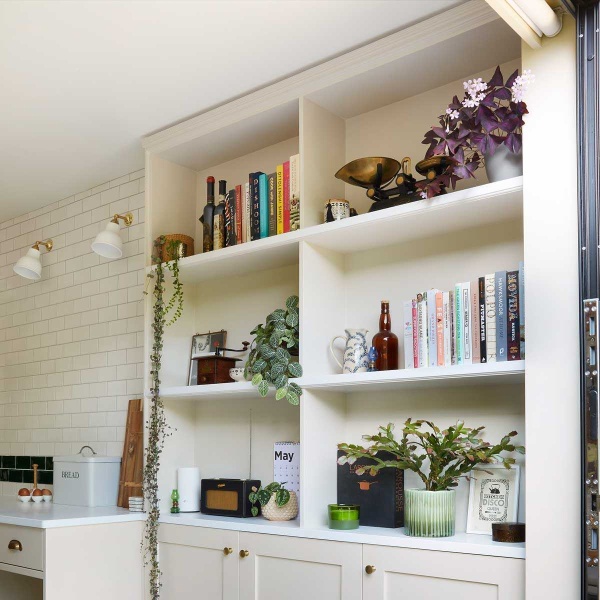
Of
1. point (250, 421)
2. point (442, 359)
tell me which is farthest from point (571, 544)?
point (250, 421)

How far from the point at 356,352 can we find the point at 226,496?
0.96 meters

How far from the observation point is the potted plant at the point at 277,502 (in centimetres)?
330

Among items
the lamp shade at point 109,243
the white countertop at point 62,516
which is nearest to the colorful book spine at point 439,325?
the white countertop at point 62,516

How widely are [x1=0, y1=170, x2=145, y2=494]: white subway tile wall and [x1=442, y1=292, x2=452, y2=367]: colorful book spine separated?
2081 millimetres

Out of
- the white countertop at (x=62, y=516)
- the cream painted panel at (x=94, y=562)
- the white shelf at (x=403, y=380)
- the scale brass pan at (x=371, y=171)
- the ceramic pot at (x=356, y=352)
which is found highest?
the scale brass pan at (x=371, y=171)

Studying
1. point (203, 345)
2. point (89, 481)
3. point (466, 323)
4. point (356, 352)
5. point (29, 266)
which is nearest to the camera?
point (466, 323)

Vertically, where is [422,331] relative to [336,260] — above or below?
below

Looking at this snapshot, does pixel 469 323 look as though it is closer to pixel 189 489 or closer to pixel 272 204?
pixel 272 204

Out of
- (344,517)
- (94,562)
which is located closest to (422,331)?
(344,517)

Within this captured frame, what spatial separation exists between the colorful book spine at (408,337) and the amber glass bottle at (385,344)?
0.42ft

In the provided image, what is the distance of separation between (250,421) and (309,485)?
2.46 ft

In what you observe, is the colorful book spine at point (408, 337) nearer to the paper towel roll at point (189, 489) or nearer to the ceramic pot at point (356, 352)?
the ceramic pot at point (356, 352)

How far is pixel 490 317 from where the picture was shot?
8.76 feet

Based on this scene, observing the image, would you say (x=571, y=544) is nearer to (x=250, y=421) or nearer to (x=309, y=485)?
(x=309, y=485)
